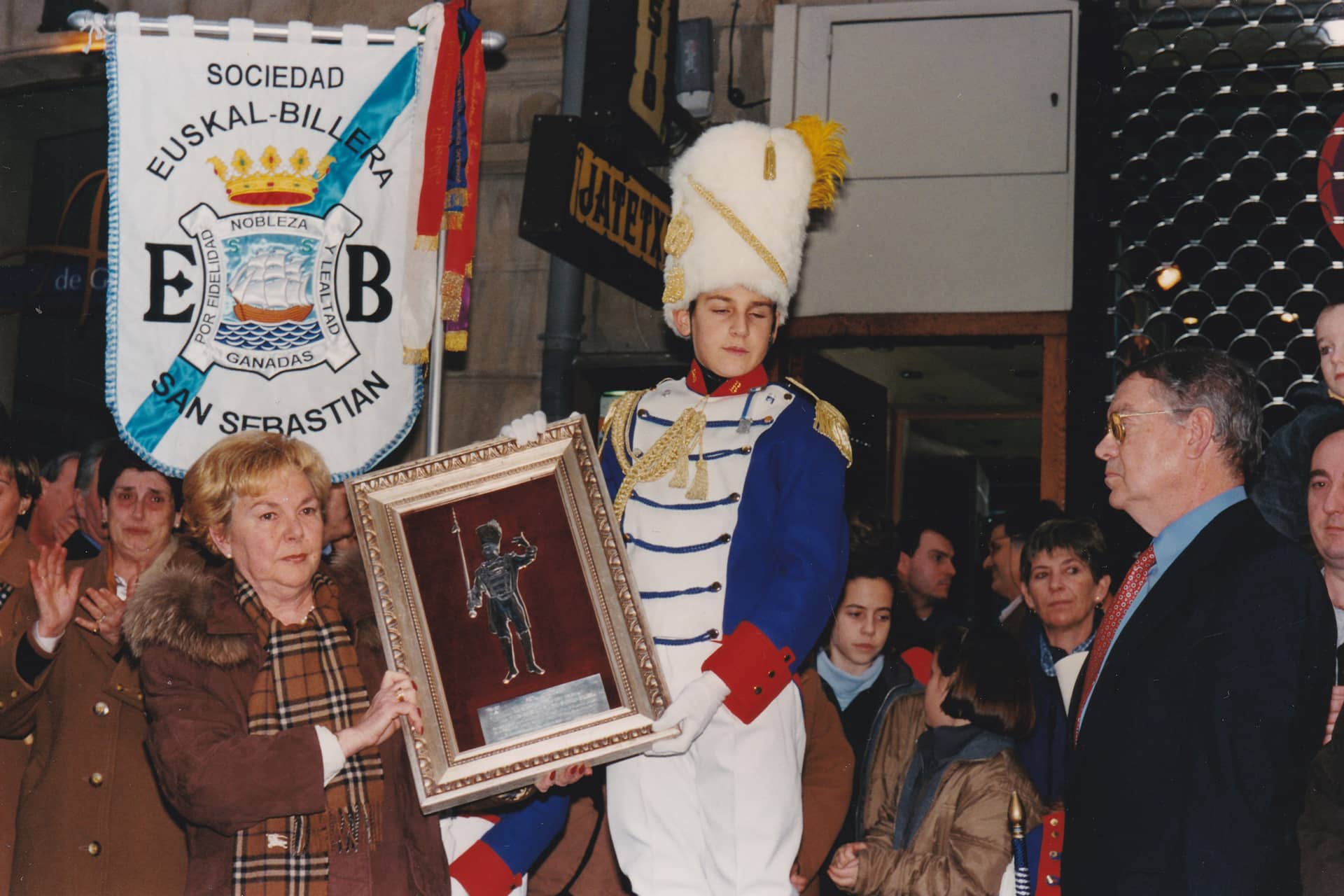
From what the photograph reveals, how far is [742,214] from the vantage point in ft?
11.4

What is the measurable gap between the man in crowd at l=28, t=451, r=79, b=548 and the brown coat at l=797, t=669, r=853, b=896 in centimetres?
268

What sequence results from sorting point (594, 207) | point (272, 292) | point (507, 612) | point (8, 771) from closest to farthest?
point (507, 612) → point (8, 771) → point (272, 292) → point (594, 207)

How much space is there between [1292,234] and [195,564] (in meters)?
4.80

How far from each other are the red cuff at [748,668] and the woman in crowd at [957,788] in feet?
3.44

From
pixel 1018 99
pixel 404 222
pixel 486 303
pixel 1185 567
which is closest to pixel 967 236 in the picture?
pixel 1018 99

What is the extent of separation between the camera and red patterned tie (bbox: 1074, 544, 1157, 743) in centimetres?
299

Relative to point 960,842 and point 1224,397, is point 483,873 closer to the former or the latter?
point 960,842

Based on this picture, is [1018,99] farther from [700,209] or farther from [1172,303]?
[700,209]

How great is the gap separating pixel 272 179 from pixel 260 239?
0.59 feet

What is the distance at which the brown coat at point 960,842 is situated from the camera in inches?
154

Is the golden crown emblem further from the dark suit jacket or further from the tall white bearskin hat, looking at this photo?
the dark suit jacket

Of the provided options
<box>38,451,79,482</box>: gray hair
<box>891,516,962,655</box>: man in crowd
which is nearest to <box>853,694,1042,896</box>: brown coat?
<box>891,516,962,655</box>: man in crowd

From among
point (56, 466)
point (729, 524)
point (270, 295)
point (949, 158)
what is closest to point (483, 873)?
point (729, 524)

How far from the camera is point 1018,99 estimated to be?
6539mm
